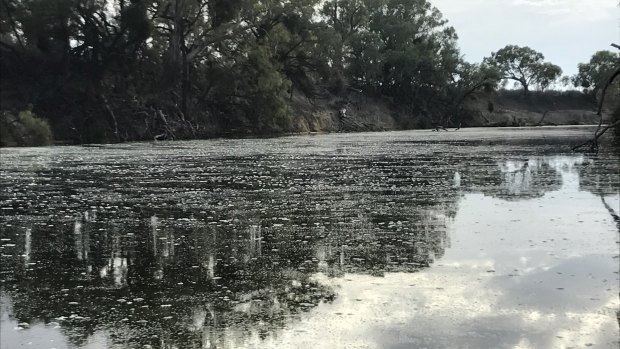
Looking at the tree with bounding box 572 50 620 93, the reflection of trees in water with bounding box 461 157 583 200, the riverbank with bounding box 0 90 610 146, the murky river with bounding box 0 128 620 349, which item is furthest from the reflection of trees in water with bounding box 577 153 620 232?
the tree with bounding box 572 50 620 93

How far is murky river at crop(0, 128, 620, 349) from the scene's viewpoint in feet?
12.7

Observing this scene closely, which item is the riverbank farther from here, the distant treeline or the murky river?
the murky river

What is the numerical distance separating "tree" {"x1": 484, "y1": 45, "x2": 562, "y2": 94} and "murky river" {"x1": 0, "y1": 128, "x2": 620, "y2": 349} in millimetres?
90086

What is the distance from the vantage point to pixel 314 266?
5609 mm

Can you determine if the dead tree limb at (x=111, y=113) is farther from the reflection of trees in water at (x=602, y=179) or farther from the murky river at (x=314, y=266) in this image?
the reflection of trees in water at (x=602, y=179)

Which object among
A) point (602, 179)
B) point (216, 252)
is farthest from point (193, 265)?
point (602, 179)

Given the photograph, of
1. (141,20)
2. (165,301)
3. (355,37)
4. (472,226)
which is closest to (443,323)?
(165,301)

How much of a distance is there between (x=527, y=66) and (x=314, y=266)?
322ft

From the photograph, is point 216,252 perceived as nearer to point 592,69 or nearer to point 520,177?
point 520,177

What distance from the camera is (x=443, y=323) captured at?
13.1 feet

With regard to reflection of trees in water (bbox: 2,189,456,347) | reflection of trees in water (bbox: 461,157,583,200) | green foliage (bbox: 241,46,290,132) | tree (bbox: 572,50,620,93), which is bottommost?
reflection of trees in water (bbox: 2,189,456,347)

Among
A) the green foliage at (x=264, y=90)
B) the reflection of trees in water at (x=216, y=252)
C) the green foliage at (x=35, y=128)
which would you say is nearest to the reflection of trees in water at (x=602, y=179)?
the reflection of trees in water at (x=216, y=252)

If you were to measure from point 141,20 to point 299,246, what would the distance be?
35.7 metres

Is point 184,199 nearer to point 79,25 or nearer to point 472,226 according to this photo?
point 472,226
